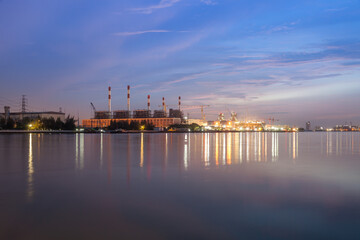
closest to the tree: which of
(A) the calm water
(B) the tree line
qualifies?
(B) the tree line

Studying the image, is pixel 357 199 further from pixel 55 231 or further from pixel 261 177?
pixel 55 231

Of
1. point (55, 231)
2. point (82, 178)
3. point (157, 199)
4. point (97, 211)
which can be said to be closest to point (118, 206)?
point (97, 211)

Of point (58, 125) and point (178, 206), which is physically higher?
point (58, 125)

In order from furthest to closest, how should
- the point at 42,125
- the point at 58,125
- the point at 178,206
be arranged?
the point at 58,125
the point at 42,125
the point at 178,206

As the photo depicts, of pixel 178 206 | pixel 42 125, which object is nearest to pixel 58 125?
pixel 42 125

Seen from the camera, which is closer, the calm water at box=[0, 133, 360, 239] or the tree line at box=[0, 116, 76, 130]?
the calm water at box=[0, 133, 360, 239]

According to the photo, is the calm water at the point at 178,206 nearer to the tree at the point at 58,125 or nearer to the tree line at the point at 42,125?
the tree line at the point at 42,125

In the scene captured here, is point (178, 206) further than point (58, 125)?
No

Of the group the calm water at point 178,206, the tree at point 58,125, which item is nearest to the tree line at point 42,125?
the tree at point 58,125

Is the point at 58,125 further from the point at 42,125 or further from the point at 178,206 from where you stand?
the point at 178,206

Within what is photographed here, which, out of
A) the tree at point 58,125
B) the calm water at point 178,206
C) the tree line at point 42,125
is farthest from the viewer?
the tree at point 58,125

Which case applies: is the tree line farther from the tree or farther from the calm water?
the calm water

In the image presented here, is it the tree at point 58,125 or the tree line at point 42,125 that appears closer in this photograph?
the tree line at point 42,125

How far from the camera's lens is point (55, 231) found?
5.72 meters
